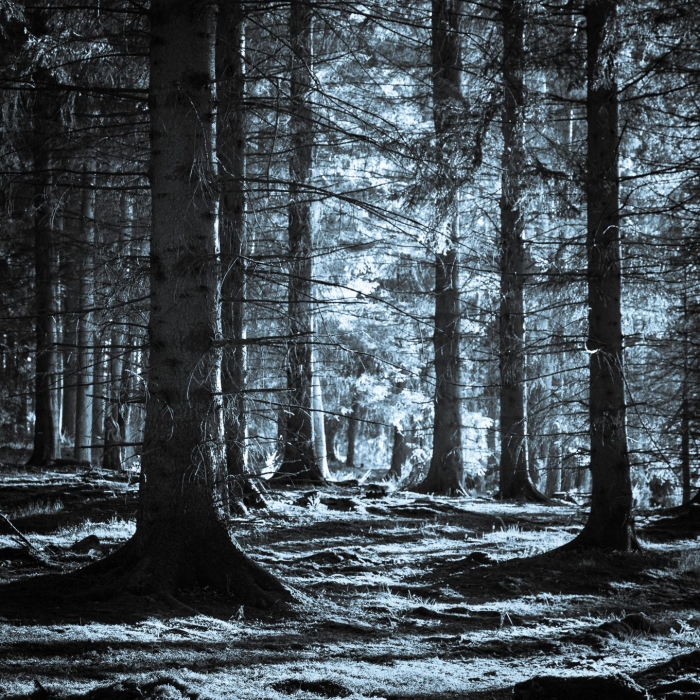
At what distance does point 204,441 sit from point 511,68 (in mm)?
6213

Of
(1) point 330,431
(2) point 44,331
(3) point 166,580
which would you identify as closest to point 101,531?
(3) point 166,580

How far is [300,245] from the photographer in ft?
39.1

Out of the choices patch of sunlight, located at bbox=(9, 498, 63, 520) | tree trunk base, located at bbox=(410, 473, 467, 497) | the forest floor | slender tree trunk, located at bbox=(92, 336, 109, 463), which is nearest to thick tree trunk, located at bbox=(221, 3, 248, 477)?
slender tree trunk, located at bbox=(92, 336, 109, 463)

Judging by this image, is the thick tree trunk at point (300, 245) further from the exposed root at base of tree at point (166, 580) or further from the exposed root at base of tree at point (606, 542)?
the exposed root at base of tree at point (606, 542)

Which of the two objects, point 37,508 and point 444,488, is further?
point 444,488

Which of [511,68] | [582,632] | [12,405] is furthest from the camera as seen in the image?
[12,405]

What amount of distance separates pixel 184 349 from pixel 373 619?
2974 millimetres

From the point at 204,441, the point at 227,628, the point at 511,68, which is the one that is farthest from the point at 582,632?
the point at 511,68

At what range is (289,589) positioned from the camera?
23.0 feet

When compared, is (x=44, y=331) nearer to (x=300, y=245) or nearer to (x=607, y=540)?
(x=300, y=245)

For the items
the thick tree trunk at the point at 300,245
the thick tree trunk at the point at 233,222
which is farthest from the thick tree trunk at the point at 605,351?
the thick tree trunk at the point at 233,222

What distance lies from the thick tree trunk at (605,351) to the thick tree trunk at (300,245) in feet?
12.2

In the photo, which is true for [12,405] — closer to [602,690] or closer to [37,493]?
[37,493]

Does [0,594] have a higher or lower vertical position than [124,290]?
lower
